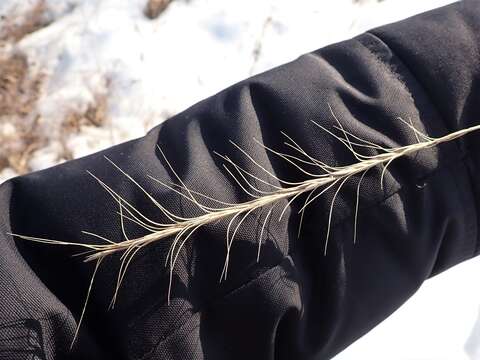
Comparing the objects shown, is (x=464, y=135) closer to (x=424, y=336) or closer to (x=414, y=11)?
(x=424, y=336)

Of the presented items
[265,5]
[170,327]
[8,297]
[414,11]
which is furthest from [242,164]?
[414,11]

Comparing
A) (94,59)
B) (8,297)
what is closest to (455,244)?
(8,297)

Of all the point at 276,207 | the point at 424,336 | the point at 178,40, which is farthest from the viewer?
the point at 178,40

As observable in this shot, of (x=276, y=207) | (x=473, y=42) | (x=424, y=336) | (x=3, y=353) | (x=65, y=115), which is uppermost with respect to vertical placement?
(x=473, y=42)

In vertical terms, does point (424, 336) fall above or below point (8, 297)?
below

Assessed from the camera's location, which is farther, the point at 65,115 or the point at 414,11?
the point at 414,11

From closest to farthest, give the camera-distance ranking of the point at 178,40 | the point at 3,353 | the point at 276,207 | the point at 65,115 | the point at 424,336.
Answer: the point at 3,353 → the point at 276,207 → the point at 424,336 → the point at 65,115 → the point at 178,40

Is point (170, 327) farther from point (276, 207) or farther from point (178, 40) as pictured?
point (178, 40)
